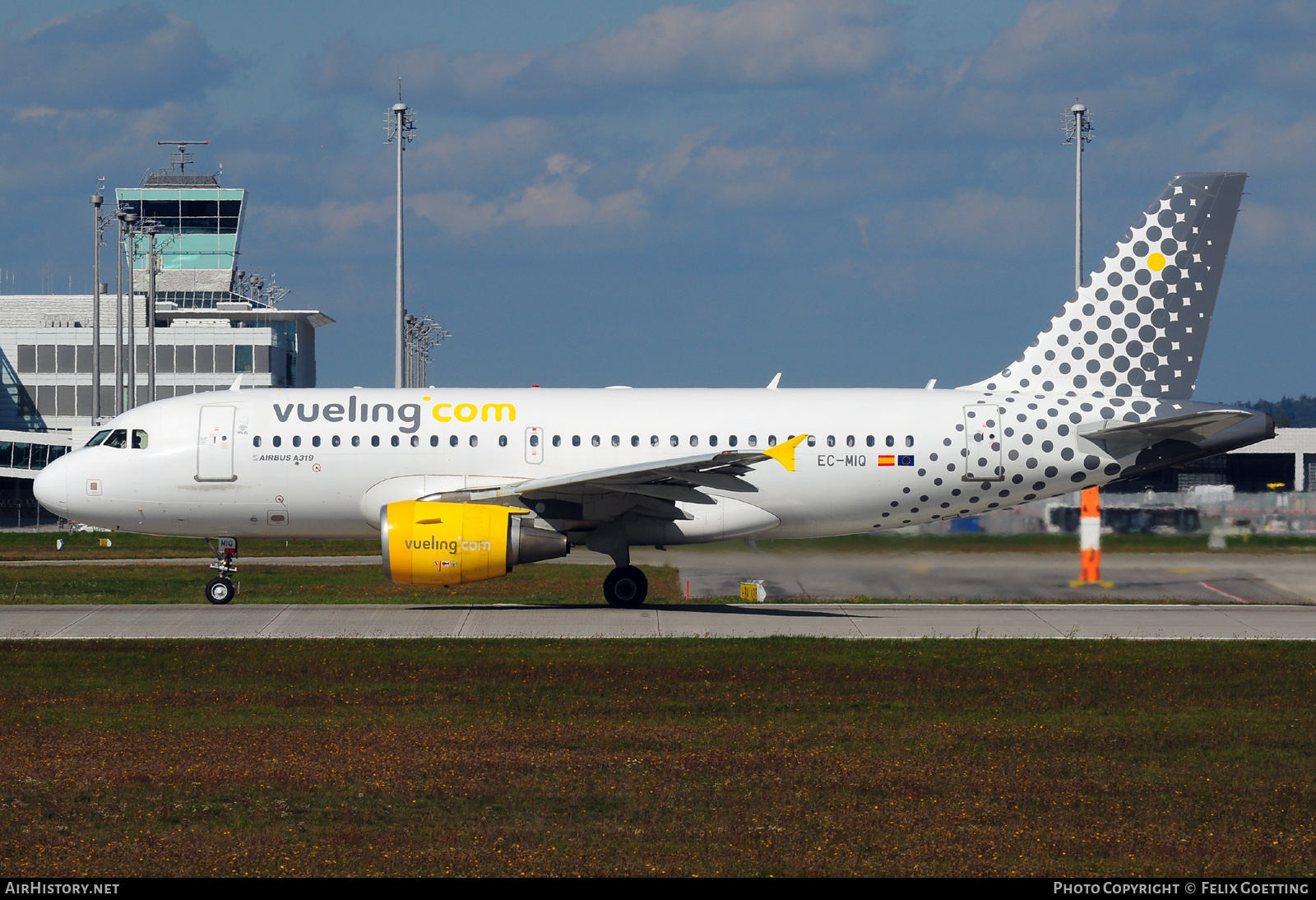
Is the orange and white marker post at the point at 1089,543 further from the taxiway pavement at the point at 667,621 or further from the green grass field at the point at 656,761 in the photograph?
the green grass field at the point at 656,761

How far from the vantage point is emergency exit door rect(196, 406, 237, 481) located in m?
25.8

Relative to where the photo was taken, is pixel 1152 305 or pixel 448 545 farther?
pixel 1152 305

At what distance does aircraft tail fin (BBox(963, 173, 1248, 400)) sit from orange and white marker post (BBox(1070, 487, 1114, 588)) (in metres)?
2.88

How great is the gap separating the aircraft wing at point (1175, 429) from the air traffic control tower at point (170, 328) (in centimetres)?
6243

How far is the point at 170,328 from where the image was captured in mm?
93250

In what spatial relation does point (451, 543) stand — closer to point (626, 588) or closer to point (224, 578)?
point (626, 588)

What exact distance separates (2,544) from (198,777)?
153 feet

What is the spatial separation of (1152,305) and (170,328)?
77.7m

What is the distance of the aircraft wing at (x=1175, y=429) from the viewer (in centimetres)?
2481

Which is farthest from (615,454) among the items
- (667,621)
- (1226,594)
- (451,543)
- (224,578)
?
(1226,594)

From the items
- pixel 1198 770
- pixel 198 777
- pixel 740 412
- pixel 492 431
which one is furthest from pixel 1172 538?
pixel 198 777

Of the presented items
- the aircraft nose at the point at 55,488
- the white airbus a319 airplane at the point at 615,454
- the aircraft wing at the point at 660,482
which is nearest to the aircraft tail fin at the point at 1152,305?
the white airbus a319 airplane at the point at 615,454

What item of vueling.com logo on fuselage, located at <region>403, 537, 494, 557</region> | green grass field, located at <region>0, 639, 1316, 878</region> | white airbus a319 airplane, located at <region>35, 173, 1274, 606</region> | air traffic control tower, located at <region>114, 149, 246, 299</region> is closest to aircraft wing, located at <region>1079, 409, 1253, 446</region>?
white airbus a319 airplane, located at <region>35, 173, 1274, 606</region>

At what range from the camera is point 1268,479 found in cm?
7038
